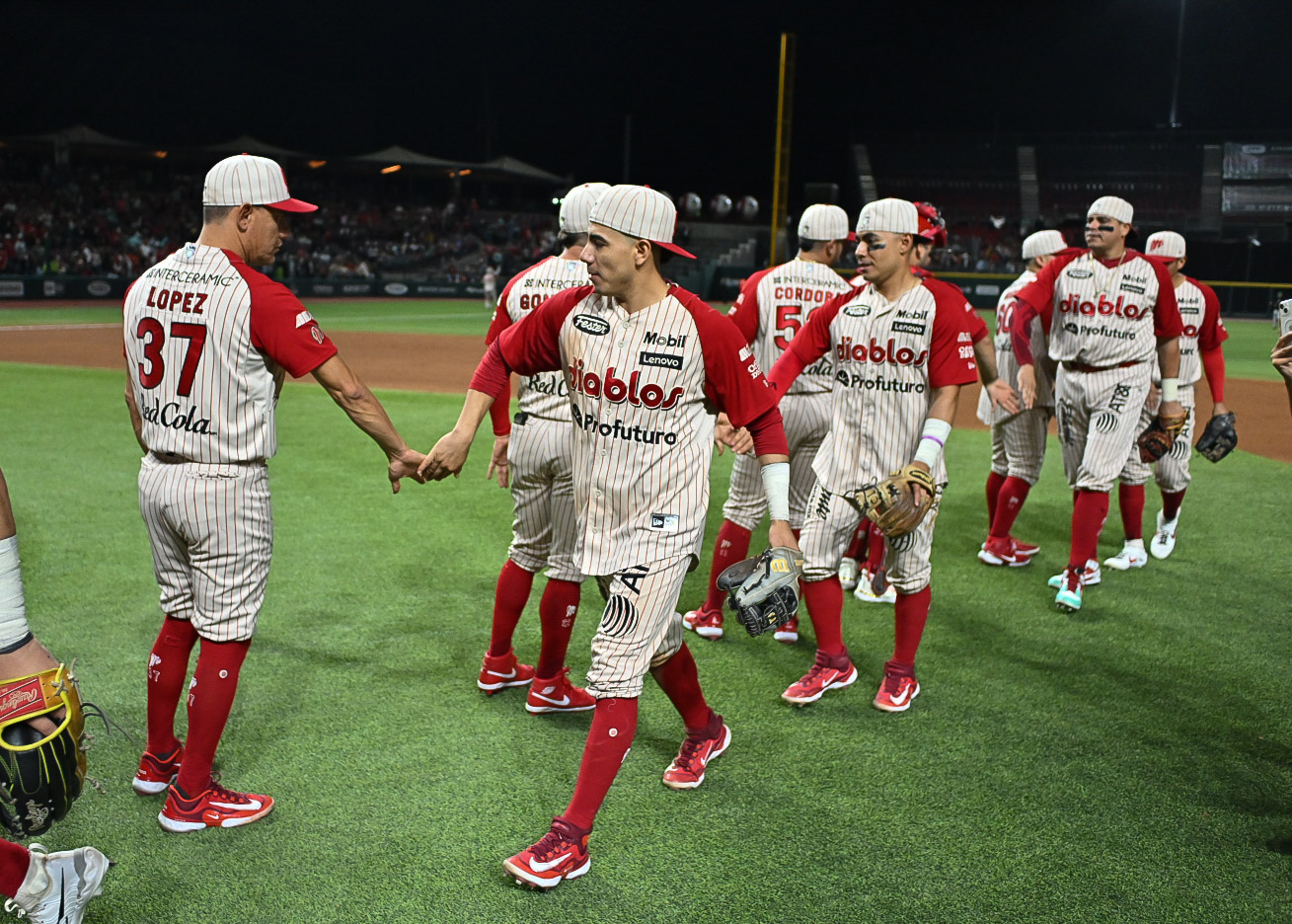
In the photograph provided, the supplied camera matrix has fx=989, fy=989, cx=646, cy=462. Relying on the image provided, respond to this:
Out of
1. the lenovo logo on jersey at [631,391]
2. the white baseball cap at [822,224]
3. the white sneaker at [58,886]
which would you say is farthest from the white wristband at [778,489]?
the white baseball cap at [822,224]

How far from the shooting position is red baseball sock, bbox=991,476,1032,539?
23.3ft

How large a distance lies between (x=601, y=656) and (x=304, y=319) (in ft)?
5.12

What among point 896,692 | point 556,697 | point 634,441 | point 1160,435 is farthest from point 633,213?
point 1160,435

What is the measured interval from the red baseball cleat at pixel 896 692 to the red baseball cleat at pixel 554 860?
1896 millimetres

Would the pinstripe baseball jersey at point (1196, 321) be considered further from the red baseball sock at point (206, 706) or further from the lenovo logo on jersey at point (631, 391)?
the red baseball sock at point (206, 706)

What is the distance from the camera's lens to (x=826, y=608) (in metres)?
4.82

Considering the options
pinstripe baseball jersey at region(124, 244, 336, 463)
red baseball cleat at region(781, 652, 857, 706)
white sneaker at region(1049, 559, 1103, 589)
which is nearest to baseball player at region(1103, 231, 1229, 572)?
white sneaker at region(1049, 559, 1103, 589)

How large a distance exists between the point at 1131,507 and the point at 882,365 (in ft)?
11.3

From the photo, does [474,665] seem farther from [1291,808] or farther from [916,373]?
[1291,808]

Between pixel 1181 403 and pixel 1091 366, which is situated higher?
pixel 1091 366

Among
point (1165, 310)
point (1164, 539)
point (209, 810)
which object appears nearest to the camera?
point (209, 810)

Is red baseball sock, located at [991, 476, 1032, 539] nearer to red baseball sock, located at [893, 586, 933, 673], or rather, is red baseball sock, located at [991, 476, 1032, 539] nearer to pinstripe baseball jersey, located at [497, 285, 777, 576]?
red baseball sock, located at [893, 586, 933, 673]

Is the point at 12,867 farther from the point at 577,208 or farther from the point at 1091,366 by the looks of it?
the point at 1091,366

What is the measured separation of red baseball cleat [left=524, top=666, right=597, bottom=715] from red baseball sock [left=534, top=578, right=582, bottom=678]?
10 cm
